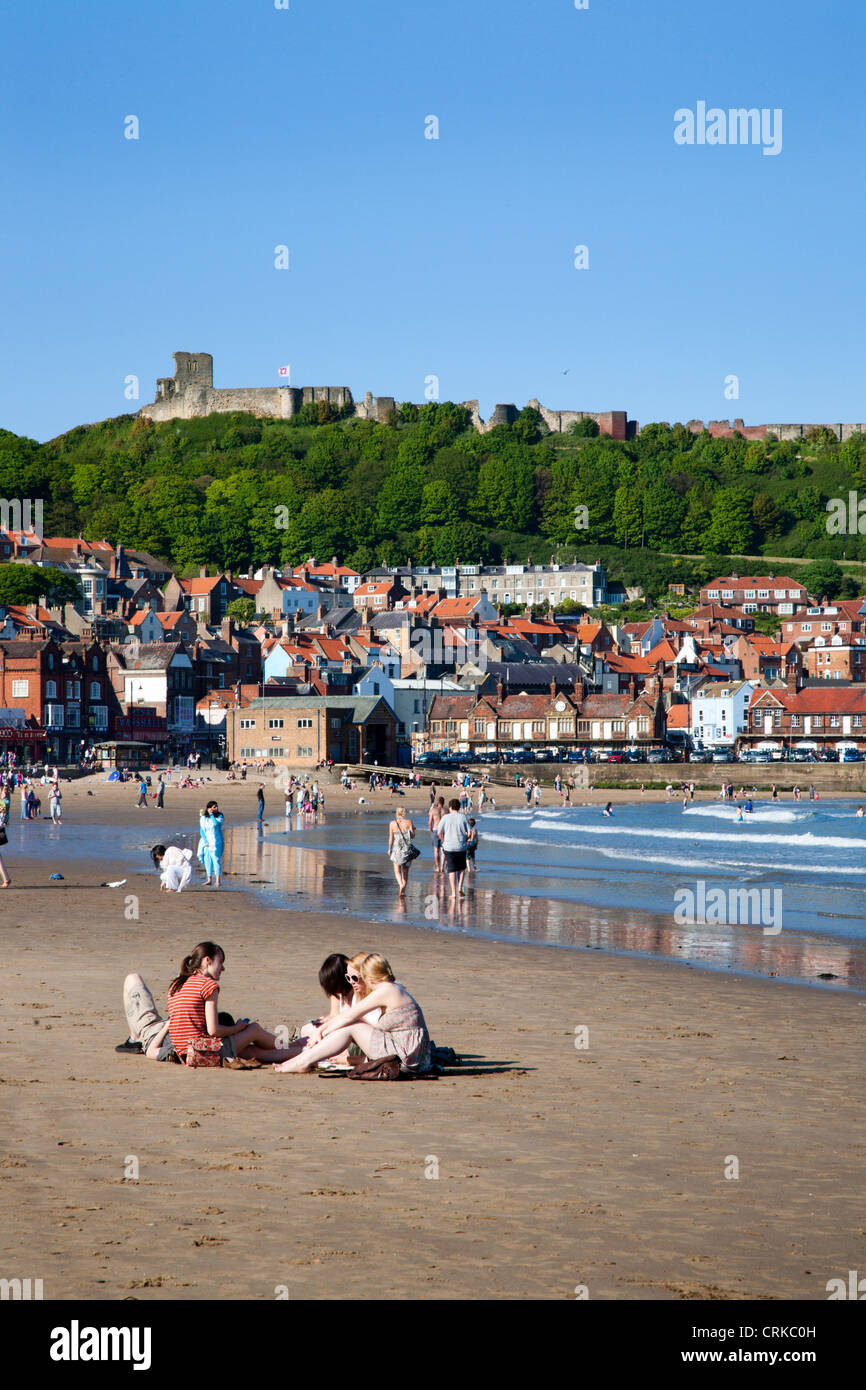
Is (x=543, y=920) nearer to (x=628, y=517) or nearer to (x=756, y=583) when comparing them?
(x=756, y=583)

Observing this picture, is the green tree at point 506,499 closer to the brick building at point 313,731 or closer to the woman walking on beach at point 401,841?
the brick building at point 313,731

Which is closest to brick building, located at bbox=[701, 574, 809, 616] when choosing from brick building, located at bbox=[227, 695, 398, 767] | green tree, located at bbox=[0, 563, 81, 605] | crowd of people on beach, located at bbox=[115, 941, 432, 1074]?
green tree, located at bbox=[0, 563, 81, 605]

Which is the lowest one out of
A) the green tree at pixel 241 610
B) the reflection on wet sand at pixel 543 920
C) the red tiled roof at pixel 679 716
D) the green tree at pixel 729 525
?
the reflection on wet sand at pixel 543 920

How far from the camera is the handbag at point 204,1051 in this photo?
406 inches

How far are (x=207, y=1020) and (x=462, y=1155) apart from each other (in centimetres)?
282

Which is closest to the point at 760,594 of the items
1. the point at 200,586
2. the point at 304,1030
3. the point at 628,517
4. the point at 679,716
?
the point at 628,517

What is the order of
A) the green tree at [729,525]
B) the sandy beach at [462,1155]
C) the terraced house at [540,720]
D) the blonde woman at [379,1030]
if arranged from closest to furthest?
the sandy beach at [462,1155]
the blonde woman at [379,1030]
the terraced house at [540,720]
the green tree at [729,525]

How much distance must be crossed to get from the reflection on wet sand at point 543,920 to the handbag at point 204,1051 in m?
8.46

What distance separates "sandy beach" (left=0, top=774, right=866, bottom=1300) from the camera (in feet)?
20.4

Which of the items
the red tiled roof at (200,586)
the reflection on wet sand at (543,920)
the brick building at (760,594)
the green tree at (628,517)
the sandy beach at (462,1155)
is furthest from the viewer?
the green tree at (628,517)

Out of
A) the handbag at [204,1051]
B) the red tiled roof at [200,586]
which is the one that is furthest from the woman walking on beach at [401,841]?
the red tiled roof at [200,586]

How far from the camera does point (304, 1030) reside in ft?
35.1
